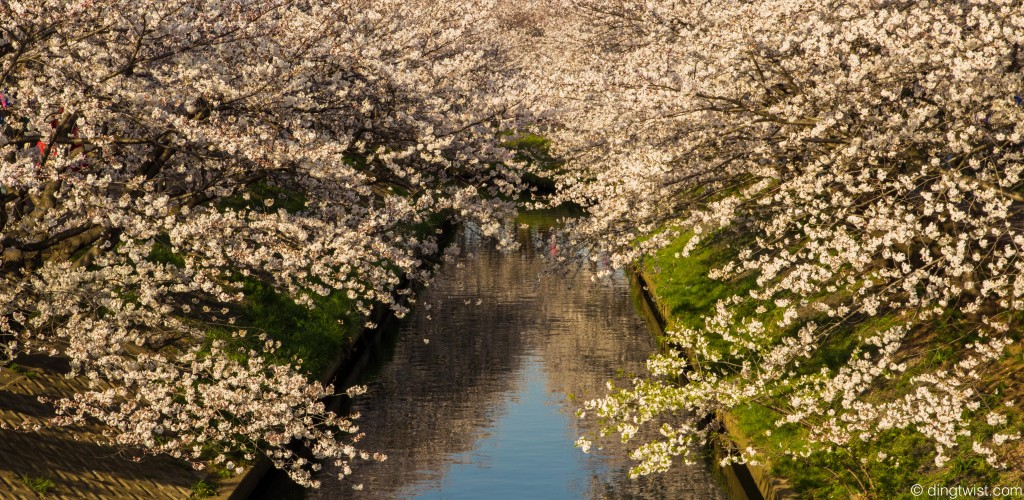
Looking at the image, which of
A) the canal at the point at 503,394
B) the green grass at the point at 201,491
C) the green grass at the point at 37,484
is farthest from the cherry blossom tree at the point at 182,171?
the canal at the point at 503,394

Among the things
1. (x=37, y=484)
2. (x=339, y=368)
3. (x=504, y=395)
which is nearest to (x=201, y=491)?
(x=37, y=484)

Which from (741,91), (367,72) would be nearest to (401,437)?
(367,72)

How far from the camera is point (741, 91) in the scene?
18.7 meters

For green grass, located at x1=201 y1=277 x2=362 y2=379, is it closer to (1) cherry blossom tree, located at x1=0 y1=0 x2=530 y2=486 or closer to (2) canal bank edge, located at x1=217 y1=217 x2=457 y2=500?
(2) canal bank edge, located at x1=217 y1=217 x2=457 y2=500

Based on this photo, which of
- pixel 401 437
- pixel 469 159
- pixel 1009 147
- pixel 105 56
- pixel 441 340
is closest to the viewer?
pixel 105 56

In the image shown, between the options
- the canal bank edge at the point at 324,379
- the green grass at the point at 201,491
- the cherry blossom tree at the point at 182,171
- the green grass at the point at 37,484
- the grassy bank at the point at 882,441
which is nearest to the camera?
the cherry blossom tree at the point at 182,171

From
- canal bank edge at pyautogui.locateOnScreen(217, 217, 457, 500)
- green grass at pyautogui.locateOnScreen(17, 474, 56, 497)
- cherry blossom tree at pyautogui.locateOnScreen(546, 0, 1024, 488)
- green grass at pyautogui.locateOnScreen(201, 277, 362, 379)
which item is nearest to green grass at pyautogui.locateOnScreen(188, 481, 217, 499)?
canal bank edge at pyautogui.locateOnScreen(217, 217, 457, 500)

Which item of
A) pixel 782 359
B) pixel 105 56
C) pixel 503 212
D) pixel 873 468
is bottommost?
pixel 873 468

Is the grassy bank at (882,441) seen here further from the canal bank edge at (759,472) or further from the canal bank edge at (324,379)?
the canal bank edge at (324,379)

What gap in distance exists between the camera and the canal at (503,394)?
18125mm

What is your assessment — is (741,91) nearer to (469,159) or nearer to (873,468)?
(469,159)

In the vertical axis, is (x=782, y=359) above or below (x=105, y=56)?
below

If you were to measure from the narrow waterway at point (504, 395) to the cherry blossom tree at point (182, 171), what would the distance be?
3061 millimetres

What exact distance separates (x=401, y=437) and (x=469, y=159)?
227 inches
